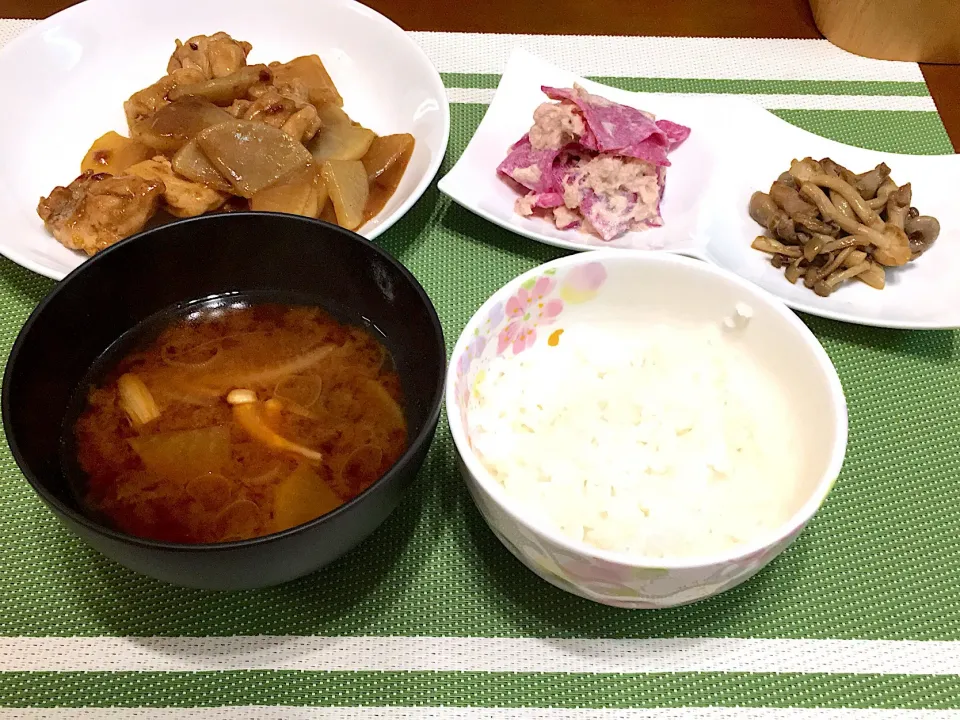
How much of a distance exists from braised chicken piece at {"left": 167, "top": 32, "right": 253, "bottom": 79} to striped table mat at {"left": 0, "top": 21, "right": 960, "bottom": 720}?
1.03m

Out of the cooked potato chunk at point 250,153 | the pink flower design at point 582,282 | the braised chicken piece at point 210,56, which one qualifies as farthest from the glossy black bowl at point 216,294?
the braised chicken piece at point 210,56

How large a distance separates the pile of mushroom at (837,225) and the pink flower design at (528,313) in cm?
65

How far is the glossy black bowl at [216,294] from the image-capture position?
2.87ft

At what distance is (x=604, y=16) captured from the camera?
2320mm

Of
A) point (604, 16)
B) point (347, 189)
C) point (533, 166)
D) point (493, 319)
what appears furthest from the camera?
point (604, 16)

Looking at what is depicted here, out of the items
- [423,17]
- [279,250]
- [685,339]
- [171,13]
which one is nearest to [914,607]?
[685,339]

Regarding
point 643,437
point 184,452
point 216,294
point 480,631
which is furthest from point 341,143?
point 480,631

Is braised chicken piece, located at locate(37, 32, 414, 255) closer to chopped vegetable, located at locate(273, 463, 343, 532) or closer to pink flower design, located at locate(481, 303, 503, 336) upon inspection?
pink flower design, located at locate(481, 303, 503, 336)

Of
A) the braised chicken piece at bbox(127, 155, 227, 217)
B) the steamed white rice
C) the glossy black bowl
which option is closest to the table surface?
the braised chicken piece at bbox(127, 155, 227, 217)

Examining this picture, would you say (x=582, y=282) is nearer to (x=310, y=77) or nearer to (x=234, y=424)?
(x=234, y=424)

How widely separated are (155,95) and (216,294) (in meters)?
0.73

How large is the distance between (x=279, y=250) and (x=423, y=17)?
1329mm

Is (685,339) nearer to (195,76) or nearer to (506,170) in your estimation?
(506,170)

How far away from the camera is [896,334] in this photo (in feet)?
4.98
